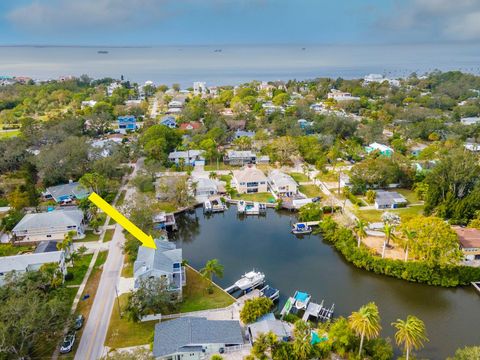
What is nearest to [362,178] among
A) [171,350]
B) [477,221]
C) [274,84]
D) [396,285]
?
[477,221]

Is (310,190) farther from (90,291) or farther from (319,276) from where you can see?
(90,291)

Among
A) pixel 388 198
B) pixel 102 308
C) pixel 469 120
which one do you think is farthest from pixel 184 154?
pixel 469 120

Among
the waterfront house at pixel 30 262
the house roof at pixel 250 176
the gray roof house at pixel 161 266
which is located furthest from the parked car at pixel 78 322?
the house roof at pixel 250 176

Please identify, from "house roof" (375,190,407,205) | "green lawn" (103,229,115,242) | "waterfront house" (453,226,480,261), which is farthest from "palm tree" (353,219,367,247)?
"green lawn" (103,229,115,242)

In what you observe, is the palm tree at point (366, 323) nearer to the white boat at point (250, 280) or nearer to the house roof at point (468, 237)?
the white boat at point (250, 280)

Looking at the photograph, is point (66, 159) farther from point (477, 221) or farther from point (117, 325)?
point (477, 221)
